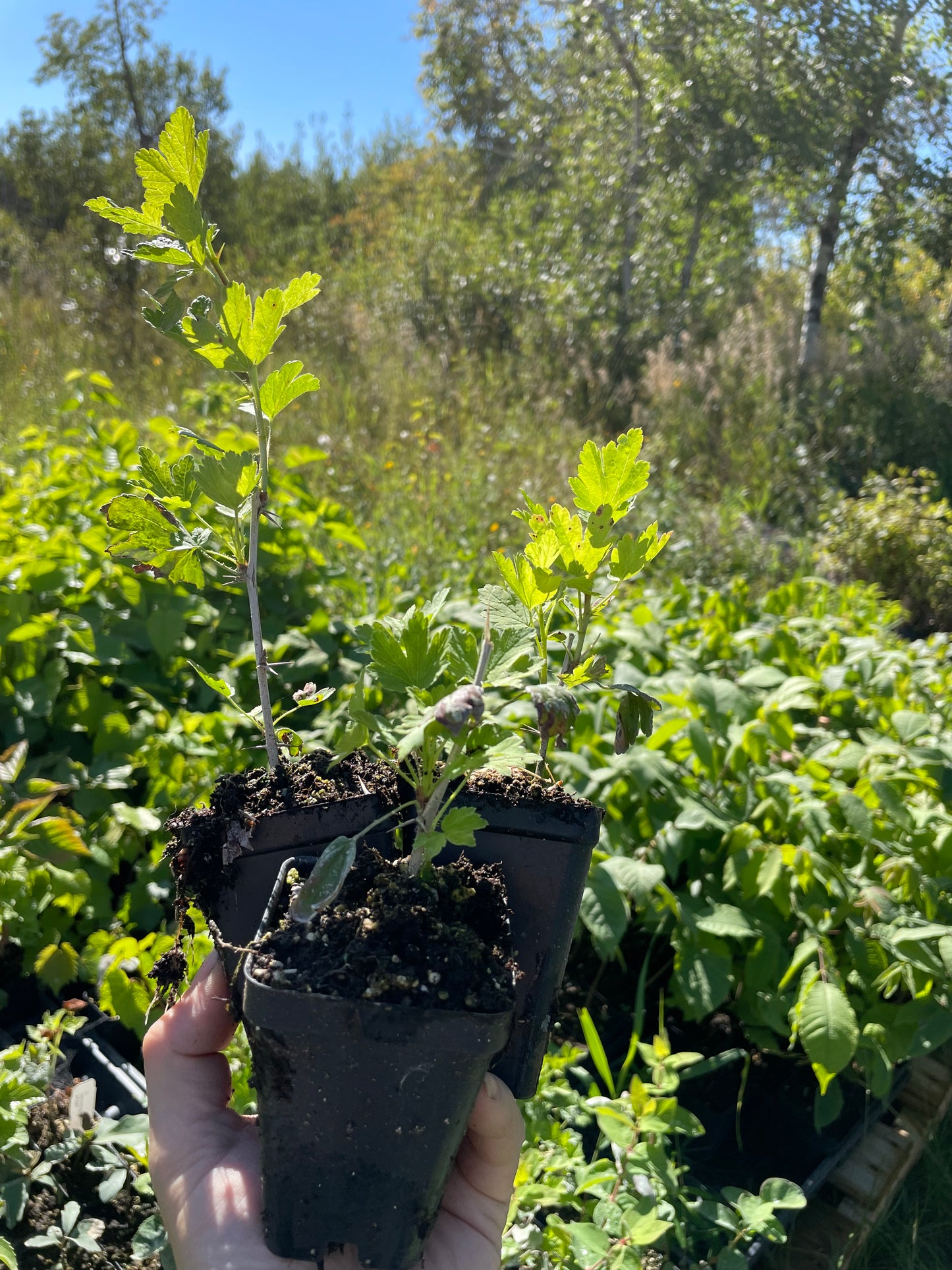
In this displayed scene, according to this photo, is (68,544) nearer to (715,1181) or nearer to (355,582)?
(355,582)

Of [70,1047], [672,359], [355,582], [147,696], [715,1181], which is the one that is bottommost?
[715,1181]

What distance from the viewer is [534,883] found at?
84 cm

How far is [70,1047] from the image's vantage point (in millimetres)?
1558

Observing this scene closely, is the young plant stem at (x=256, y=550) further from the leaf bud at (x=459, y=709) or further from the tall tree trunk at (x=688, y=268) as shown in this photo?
the tall tree trunk at (x=688, y=268)

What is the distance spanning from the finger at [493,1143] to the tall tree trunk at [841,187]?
8.65 m

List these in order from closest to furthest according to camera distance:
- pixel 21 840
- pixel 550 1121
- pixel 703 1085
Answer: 1. pixel 550 1121
2. pixel 21 840
3. pixel 703 1085

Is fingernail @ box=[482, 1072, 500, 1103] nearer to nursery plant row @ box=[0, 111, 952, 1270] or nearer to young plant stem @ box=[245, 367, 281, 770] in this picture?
nursery plant row @ box=[0, 111, 952, 1270]

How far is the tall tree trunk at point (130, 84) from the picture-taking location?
11.5 m

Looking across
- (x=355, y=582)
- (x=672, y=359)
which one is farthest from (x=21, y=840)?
(x=672, y=359)

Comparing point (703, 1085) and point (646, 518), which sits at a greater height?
point (646, 518)

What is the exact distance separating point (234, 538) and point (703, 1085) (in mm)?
1621

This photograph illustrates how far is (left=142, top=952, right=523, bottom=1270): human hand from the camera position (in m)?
0.80

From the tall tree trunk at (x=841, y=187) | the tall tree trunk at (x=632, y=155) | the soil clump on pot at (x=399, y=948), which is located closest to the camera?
the soil clump on pot at (x=399, y=948)

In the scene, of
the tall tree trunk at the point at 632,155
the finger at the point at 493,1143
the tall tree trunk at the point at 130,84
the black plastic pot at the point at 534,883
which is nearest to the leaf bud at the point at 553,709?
the black plastic pot at the point at 534,883
